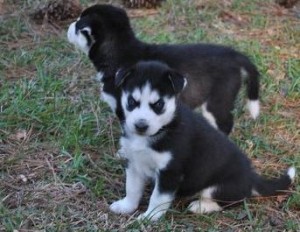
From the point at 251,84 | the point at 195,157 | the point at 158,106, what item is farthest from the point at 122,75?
the point at 251,84

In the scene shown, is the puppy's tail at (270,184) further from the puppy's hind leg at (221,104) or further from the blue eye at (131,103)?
the blue eye at (131,103)

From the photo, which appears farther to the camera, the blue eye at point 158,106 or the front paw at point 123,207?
the front paw at point 123,207

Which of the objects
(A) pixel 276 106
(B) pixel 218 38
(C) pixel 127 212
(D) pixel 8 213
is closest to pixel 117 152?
(C) pixel 127 212

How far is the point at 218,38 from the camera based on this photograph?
780 cm

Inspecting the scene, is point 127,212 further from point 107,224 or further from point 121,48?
point 121,48

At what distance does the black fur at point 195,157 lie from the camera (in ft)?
14.0

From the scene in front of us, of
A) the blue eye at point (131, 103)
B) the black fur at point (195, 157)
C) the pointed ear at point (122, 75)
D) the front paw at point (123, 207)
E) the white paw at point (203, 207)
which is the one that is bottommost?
the front paw at point (123, 207)

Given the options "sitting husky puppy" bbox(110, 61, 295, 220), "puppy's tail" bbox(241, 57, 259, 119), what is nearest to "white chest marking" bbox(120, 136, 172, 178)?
"sitting husky puppy" bbox(110, 61, 295, 220)

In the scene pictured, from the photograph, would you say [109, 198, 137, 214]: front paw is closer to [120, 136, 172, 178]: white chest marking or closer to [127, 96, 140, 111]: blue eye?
[120, 136, 172, 178]: white chest marking

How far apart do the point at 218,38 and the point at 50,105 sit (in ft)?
8.41

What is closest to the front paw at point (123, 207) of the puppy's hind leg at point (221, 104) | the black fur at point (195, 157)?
the black fur at point (195, 157)

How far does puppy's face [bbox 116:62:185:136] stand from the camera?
421 cm

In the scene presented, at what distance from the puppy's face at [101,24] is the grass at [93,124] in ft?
2.32

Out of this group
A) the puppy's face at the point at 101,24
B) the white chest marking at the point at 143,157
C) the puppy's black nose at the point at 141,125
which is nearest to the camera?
the puppy's black nose at the point at 141,125
